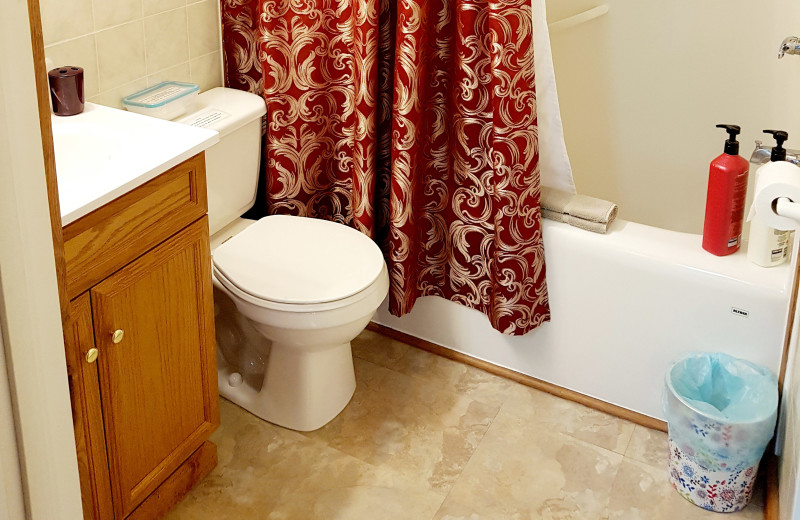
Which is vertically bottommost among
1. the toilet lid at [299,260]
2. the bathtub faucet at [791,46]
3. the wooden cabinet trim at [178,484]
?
the wooden cabinet trim at [178,484]

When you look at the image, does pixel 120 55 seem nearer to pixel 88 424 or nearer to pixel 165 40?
pixel 165 40

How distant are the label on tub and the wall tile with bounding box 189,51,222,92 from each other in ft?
0.46

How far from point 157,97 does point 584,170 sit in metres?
1.43

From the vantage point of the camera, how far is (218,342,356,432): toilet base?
2152 millimetres

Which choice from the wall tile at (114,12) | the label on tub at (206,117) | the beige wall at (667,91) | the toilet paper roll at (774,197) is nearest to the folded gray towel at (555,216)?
the toilet paper roll at (774,197)

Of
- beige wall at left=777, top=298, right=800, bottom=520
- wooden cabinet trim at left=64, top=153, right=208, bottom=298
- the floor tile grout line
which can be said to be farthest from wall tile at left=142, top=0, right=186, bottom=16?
beige wall at left=777, top=298, right=800, bottom=520

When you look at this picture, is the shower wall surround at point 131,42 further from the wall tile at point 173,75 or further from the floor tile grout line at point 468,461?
the floor tile grout line at point 468,461

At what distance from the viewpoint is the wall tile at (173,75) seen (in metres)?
2.14

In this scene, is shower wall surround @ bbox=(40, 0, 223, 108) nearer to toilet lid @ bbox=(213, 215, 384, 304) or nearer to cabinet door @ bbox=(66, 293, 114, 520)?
toilet lid @ bbox=(213, 215, 384, 304)

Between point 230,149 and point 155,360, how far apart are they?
0.67 m

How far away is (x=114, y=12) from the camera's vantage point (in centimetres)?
198

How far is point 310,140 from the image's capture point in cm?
236

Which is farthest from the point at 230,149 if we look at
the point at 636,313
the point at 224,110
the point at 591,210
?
the point at 636,313

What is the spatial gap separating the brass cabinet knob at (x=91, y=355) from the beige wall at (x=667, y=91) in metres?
1.72
